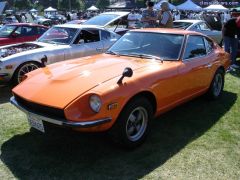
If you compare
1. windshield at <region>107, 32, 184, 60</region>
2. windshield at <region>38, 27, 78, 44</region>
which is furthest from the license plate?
windshield at <region>38, 27, 78, 44</region>

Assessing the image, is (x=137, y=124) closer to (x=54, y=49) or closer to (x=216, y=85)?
(x=216, y=85)

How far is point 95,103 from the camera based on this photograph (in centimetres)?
387

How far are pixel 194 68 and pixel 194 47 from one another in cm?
Result: 51

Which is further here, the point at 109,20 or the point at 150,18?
the point at 109,20

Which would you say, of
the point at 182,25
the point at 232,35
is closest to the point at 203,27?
the point at 182,25

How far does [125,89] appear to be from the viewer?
159 inches

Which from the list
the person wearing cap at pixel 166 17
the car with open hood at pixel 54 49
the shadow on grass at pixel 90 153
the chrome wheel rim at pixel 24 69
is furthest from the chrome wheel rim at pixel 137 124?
the person wearing cap at pixel 166 17

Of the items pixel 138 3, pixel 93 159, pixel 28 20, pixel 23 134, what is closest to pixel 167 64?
pixel 93 159

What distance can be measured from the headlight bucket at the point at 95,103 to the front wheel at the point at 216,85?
10.0 ft

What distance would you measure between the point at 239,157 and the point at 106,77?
76.7 inches

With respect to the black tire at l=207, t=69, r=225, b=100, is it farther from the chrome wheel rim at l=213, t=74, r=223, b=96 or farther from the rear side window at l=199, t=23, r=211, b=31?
the rear side window at l=199, t=23, r=211, b=31

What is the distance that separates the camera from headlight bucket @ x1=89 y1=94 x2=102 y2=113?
150 inches

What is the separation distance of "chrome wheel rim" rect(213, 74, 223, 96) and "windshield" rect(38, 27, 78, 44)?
3586 mm

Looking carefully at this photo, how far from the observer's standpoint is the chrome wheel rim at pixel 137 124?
4.27m
